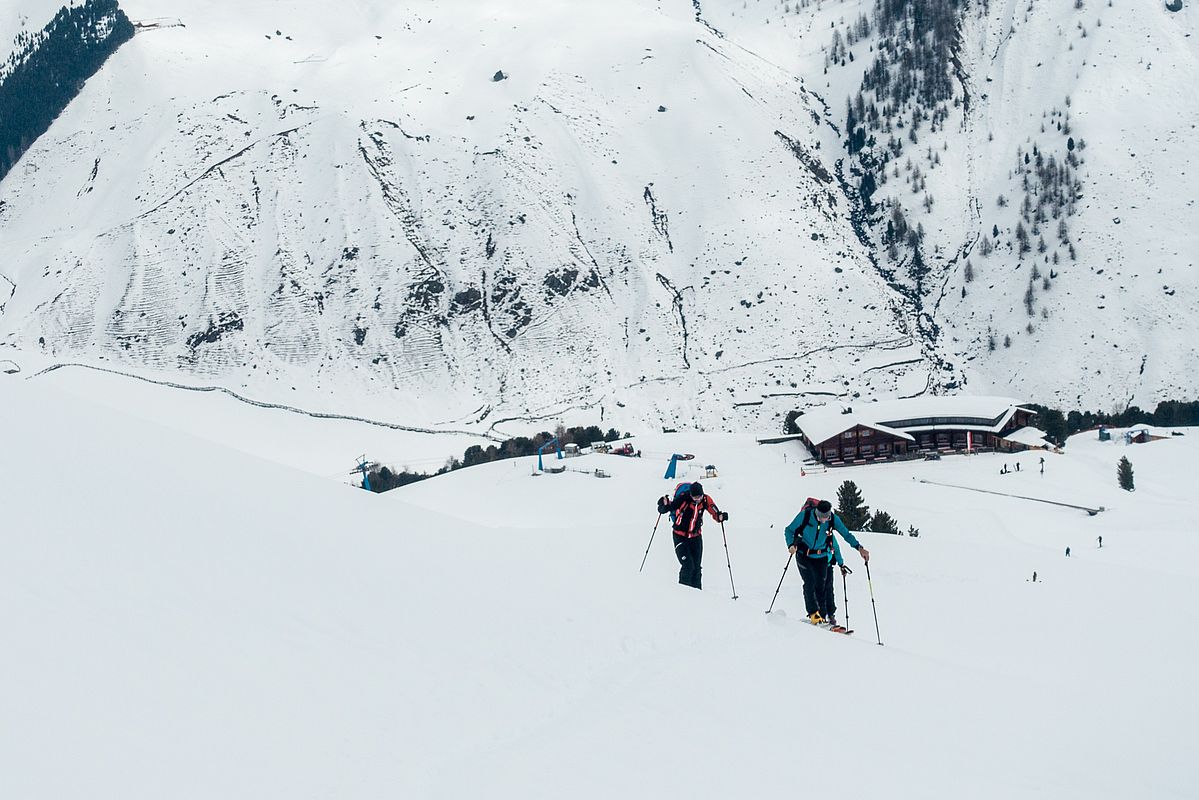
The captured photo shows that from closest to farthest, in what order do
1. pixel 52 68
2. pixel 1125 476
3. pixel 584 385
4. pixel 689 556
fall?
1. pixel 689 556
2. pixel 1125 476
3. pixel 584 385
4. pixel 52 68

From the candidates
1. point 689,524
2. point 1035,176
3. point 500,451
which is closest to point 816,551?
point 689,524

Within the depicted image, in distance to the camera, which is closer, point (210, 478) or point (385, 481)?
point (210, 478)

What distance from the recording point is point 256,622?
639 centimetres

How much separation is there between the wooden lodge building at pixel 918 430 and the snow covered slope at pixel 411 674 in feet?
139

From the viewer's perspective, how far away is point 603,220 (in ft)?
300

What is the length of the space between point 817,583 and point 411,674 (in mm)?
7621

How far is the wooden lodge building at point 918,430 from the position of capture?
54.7m

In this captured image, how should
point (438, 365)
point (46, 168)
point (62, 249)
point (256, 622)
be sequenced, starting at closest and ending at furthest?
1. point (256, 622)
2. point (438, 365)
3. point (62, 249)
4. point (46, 168)

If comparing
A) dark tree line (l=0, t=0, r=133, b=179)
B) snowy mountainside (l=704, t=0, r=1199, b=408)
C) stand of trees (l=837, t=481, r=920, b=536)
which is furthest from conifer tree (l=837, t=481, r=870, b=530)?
dark tree line (l=0, t=0, r=133, b=179)

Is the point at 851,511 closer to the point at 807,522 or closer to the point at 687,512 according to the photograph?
the point at 687,512

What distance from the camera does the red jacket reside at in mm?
13609

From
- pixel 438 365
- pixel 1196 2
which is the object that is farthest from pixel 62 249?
pixel 1196 2

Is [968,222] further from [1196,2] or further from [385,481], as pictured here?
[385,481]

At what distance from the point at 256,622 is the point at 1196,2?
131152 mm
